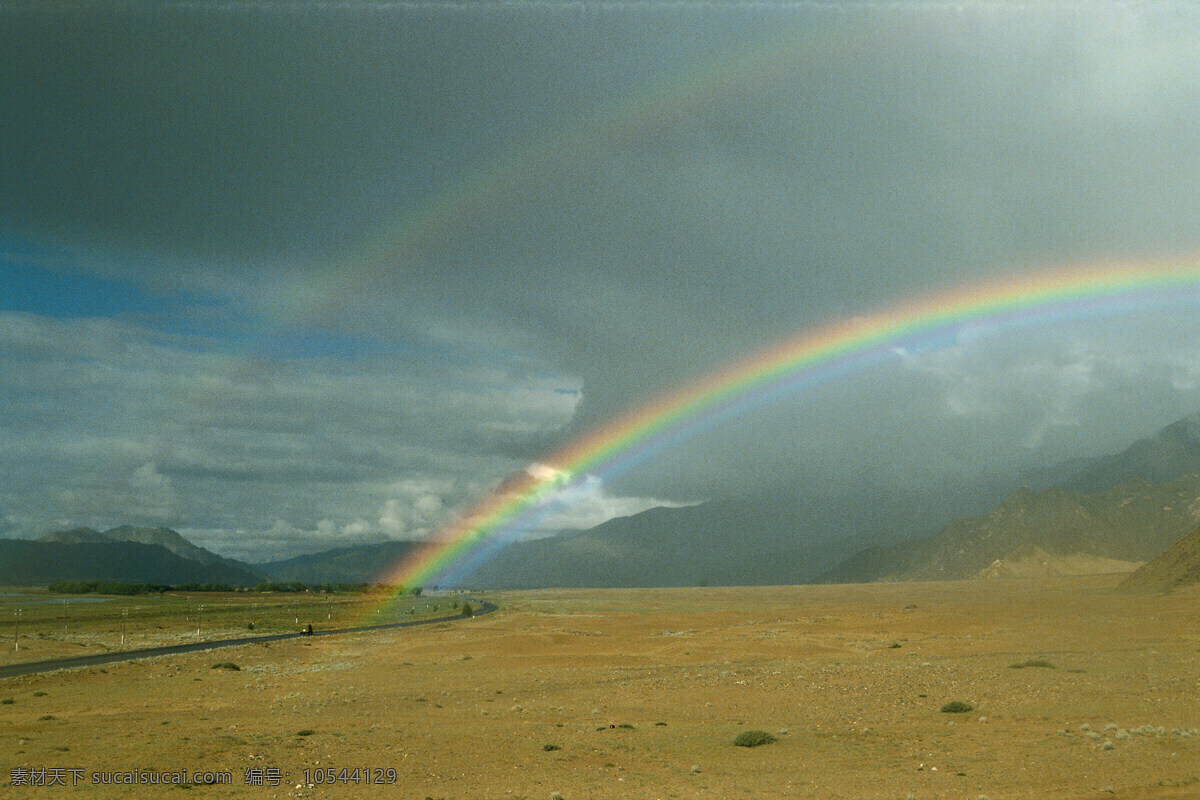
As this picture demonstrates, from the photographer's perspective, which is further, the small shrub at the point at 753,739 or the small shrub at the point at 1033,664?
the small shrub at the point at 1033,664

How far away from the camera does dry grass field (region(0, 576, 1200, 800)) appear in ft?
63.9

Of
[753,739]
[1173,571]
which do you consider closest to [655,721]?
[753,739]

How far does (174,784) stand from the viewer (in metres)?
19.2

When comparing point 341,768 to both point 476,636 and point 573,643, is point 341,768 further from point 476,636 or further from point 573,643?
point 476,636

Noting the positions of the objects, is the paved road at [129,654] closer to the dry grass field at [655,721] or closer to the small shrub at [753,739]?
the dry grass field at [655,721]

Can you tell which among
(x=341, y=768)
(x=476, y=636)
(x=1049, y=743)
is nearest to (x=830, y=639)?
(x=476, y=636)

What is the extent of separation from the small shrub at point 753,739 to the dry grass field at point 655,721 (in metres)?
0.36

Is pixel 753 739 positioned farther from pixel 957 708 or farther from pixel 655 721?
pixel 957 708

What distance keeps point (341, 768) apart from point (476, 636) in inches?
2253

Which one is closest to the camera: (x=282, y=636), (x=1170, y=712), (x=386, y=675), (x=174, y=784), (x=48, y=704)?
(x=174, y=784)

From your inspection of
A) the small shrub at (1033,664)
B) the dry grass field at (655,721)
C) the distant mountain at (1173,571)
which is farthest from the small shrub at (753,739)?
the distant mountain at (1173,571)

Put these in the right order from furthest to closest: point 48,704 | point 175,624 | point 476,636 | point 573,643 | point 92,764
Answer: point 175,624, point 476,636, point 573,643, point 48,704, point 92,764

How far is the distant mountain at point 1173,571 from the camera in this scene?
313 ft

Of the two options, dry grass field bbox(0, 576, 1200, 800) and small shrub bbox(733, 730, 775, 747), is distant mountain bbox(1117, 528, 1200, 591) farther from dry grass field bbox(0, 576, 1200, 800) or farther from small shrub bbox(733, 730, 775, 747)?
small shrub bbox(733, 730, 775, 747)
